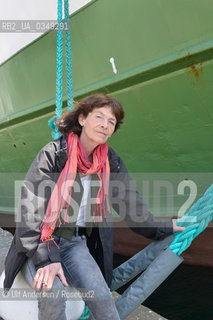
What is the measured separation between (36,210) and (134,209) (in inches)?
22.1

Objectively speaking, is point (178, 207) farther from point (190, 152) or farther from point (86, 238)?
point (86, 238)

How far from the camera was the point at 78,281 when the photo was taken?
1528mm

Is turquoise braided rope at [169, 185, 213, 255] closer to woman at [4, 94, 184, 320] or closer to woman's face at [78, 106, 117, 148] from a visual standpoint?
woman at [4, 94, 184, 320]

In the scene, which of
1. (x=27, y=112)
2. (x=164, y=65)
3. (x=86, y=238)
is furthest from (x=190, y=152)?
(x=27, y=112)

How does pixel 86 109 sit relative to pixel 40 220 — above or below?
above

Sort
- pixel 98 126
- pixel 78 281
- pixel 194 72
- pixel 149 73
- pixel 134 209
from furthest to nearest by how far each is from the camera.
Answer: pixel 149 73 → pixel 194 72 → pixel 134 209 → pixel 98 126 → pixel 78 281

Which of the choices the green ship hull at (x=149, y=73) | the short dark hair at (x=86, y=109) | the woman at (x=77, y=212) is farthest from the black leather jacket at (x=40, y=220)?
the green ship hull at (x=149, y=73)

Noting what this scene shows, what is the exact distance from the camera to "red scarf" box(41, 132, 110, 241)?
155 centimetres

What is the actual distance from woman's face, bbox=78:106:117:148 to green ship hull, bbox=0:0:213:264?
99 cm

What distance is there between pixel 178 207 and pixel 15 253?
1682 mm

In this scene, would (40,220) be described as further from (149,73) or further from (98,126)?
(149,73)

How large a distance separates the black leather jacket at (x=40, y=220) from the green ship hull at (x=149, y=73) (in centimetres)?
98

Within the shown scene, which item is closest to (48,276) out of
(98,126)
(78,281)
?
(78,281)

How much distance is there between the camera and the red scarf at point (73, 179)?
1546 mm
